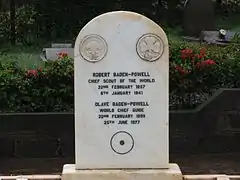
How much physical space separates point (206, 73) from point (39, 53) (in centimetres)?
490

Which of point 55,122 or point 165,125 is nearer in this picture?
point 165,125

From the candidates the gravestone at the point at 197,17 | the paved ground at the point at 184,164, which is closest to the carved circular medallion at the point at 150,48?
the paved ground at the point at 184,164

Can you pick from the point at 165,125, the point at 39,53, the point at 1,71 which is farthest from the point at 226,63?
the point at 39,53

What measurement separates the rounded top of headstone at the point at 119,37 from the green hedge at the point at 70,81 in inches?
128

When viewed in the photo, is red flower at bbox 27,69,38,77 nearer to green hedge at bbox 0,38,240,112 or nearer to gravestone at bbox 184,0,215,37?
green hedge at bbox 0,38,240,112

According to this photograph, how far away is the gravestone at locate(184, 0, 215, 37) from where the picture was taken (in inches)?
598

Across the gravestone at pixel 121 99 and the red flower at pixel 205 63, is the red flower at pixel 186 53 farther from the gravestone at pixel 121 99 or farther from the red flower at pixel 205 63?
the gravestone at pixel 121 99

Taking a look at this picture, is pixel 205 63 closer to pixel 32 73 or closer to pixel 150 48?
pixel 32 73

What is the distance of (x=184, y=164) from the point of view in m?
8.01

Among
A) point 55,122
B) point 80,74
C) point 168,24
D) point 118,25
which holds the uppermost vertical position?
point 168,24

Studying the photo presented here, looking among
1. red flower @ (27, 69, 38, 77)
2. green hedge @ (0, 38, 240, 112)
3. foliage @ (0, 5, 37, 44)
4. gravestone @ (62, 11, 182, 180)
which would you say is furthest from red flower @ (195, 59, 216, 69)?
foliage @ (0, 5, 37, 44)

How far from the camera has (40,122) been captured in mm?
8289

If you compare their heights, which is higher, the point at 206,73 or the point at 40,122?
the point at 206,73

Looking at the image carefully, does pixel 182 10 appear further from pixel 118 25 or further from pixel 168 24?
pixel 118 25
